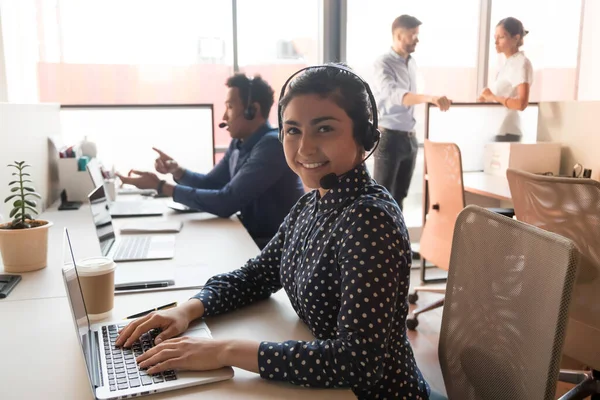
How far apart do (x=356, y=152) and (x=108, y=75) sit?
118 inches

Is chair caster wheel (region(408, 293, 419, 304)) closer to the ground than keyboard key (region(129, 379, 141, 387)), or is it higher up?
closer to the ground

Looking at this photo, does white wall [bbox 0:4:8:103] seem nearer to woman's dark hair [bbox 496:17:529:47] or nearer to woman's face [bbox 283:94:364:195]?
woman's face [bbox 283:94:364:195]

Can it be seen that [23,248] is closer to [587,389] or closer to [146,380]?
[146,380]

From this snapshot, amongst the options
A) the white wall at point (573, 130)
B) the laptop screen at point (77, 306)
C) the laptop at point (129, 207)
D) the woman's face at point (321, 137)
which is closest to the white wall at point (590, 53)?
the white wall at point (573, 130)

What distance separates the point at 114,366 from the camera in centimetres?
97

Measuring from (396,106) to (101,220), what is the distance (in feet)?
7.42

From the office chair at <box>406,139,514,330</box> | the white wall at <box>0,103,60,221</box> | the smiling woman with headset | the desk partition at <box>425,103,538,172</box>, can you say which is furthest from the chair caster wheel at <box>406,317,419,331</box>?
the white wall at <box>0,103,60,221</box>

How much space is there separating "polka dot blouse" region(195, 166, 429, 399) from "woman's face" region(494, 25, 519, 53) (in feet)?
8.40

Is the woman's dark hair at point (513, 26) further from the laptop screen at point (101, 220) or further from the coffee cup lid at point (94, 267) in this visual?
the coffee cup lid at point (94, 267)

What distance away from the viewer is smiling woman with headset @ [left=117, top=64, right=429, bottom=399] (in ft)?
3.01

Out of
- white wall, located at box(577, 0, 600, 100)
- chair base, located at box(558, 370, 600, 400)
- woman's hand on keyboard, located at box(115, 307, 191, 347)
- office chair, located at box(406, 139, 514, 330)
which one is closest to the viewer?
woman's hand on keyboard, located at box(115, 307, 191, 347)

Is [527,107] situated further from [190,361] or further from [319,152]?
[190,361]

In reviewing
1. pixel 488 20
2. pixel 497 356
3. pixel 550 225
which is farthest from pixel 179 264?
pixel 488 20

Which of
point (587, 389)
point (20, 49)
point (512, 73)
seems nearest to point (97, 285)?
point (587, 389)
